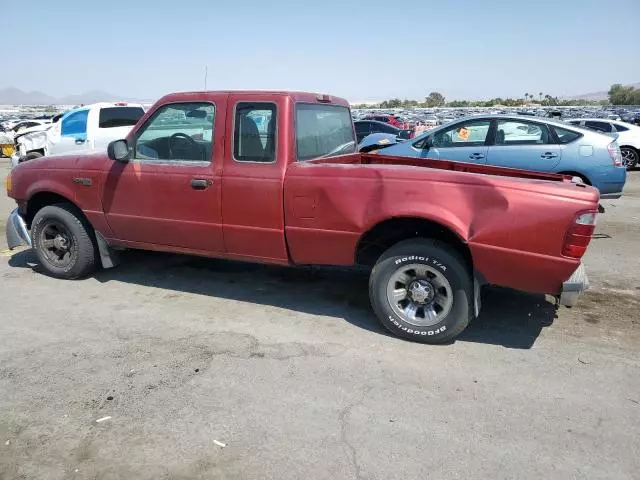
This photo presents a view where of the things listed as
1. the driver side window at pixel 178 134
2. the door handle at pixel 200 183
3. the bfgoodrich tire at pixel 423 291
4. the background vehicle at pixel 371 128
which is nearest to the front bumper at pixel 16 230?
the driver side window at pixel 178 134

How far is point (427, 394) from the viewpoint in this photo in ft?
10.8

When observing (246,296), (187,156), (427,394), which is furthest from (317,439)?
(187,156)

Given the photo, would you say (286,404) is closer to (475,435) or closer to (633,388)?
(475,435)

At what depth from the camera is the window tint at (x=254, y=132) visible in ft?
14.1

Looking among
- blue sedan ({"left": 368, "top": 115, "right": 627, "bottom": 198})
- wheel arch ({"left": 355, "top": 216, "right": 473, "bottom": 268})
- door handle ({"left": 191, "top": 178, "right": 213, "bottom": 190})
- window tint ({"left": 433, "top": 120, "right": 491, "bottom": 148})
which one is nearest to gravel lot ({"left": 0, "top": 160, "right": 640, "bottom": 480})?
wheel arch ({"left": 355, "top": 216, "right": 473, "bottom": 268})

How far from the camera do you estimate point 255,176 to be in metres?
4.26

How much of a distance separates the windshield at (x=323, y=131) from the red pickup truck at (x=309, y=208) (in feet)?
0.06

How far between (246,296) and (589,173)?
6.17 metres

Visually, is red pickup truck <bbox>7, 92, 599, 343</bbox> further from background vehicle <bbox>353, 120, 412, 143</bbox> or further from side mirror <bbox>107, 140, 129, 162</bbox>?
background vehicle <bbox>353, 120, 412, 143</bbox>

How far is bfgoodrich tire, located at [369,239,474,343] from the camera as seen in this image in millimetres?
3814

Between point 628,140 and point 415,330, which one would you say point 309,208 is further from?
point 628,140

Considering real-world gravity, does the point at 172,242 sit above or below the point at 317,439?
above

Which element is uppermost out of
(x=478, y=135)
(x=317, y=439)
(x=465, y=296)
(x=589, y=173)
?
(x=478, y=135)

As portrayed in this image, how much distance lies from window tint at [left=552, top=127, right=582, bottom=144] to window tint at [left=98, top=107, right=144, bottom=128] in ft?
28.4
